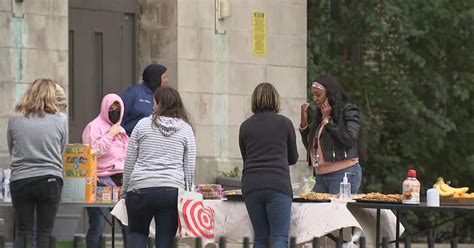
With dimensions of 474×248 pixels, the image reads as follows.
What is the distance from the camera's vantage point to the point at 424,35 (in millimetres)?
22922

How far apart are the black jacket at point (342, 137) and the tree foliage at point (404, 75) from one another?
299 inches

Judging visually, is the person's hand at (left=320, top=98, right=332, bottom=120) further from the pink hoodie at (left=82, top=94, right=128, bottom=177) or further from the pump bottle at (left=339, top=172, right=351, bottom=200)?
the pink hoodie at (left=82, top=94, right=128, bottom=177)

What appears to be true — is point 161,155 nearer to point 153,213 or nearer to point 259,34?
point 153,213

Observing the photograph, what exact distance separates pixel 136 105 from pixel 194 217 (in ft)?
10.8

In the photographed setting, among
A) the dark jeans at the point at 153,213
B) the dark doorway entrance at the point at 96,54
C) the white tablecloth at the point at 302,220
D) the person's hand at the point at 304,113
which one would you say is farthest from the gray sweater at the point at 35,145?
the dark doorway entrance at the point at 96,54

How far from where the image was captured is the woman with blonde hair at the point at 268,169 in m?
13.3

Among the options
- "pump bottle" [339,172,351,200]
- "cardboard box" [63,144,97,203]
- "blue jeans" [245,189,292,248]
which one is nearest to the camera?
"blue jeans" [245,189,292,248]

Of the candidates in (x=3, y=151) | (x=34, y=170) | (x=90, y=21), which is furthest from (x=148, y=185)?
(x=90, y=21)

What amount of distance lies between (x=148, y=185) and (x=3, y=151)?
4532 mm

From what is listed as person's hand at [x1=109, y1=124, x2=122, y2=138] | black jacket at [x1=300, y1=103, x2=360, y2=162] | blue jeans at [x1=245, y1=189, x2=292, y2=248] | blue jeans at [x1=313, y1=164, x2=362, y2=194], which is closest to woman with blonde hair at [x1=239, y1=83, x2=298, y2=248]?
blue jeans at [x1=245, y1=189, x2=292, y2=248]

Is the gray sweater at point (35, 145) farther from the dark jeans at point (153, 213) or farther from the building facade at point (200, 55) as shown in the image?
the building facade at point (200, 55)

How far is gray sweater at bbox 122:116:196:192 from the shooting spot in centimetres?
1282

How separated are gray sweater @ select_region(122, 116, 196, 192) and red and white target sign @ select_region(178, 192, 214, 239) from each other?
0.14 meters

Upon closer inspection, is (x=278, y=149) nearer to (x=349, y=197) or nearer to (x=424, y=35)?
(x=349, y=197)
